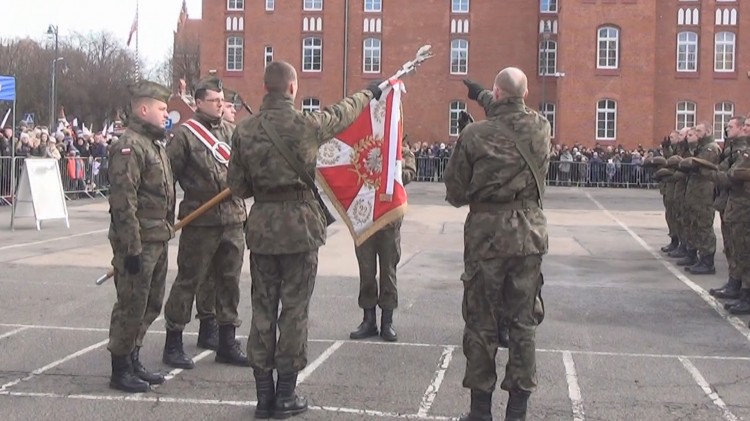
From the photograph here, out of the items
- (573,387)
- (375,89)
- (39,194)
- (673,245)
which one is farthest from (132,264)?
(39,194)

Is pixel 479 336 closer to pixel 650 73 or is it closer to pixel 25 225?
pixel 25 225

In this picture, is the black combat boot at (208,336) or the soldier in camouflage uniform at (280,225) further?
the black combat boot at (208,336)

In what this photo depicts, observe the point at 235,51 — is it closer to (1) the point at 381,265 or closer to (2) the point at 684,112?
(2) the point at 684,112

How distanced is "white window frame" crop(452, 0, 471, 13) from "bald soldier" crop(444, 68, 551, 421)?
48.1m

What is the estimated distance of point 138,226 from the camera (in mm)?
6199

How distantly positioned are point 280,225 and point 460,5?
4856 cm

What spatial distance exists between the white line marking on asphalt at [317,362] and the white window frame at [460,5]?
4647 centimetres

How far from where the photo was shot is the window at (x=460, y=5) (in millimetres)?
52469

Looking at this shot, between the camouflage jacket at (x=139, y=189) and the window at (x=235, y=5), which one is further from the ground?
the window at (x=235, y=5)

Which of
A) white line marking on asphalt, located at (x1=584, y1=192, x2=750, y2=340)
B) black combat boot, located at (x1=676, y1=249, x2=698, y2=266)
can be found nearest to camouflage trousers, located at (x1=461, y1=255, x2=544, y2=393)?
white line marking on asphalt, located at (x1=584, y1=192, x2=750, y2=340)

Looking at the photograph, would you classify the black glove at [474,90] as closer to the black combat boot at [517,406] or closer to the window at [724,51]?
the black combat boot at [517,406]

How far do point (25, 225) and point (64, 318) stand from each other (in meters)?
10.4

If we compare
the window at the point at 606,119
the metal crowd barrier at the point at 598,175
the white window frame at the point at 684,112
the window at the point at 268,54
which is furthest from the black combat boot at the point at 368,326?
Result: the window at the point at 268,54

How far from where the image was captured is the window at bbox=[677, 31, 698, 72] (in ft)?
164
